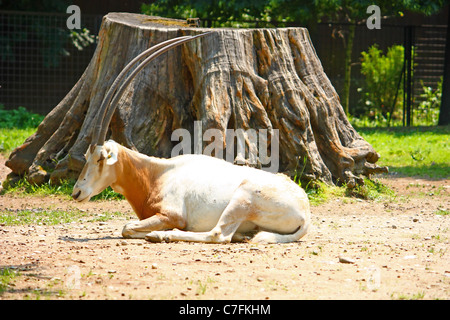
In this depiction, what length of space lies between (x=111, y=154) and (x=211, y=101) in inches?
89.1

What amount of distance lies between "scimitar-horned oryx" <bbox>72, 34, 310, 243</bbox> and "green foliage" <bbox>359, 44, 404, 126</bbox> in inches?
466

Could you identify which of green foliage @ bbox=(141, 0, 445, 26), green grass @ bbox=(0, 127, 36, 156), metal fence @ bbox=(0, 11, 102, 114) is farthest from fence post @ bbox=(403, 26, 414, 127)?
green grass @ bbox=(0, 127, 36, 156)

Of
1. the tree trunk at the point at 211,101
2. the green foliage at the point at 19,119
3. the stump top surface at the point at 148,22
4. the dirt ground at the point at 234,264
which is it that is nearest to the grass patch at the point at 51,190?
the tree trunk at the point at 211,101

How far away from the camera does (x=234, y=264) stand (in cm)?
482

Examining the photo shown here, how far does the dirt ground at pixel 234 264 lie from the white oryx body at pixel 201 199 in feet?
0.47

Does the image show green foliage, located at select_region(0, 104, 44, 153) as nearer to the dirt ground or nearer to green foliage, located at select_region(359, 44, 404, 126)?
the dirt ground

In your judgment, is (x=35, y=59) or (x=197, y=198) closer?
(x=197, y=198)

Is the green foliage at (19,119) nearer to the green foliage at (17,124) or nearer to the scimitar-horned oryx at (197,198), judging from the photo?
the green foliage at (17,124)

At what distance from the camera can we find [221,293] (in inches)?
159

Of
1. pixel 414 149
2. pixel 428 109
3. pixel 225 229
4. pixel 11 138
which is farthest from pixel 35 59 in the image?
pixel 225 229

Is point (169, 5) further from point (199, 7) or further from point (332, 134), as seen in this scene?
point (332, 134)

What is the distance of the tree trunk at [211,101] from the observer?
7910 millimetres

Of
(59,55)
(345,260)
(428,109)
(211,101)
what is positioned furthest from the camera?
(428,109)

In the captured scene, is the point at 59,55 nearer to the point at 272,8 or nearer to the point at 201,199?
the point at 272,8
